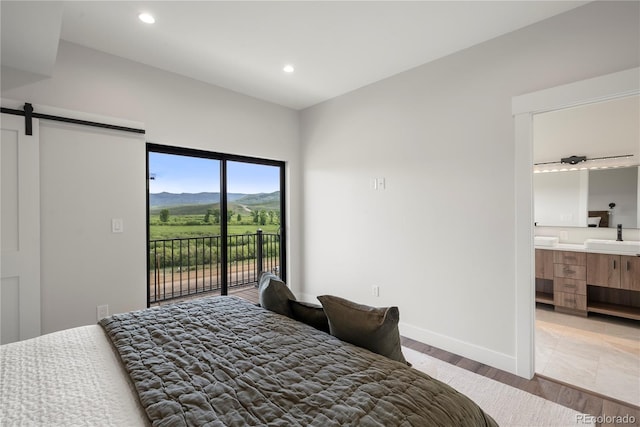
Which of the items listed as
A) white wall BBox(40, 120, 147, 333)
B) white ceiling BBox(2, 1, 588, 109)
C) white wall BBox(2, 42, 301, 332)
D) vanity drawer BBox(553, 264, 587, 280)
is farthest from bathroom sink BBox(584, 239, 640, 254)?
white wall BBox(40, 120, 147, 333)

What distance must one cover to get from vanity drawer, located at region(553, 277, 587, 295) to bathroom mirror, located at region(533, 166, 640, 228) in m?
0.87

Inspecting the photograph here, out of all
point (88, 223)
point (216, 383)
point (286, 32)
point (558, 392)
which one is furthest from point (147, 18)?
point (558, 392)

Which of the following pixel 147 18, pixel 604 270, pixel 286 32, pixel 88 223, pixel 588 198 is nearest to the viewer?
pixel 147 18

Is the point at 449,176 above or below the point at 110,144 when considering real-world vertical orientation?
below

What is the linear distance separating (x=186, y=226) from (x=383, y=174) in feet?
7.64

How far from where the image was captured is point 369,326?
4.43 ft

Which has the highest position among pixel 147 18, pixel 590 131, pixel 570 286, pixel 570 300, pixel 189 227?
pixel 147 18

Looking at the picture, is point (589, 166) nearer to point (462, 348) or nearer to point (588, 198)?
point (588, 198)

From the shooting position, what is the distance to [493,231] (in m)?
2.51

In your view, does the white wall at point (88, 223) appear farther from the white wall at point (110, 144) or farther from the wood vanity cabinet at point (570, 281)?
the wood vanity cabinet at point (570, 281)

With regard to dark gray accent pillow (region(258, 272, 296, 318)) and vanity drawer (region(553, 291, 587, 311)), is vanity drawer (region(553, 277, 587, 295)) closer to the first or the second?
vanity drawer (region(553, 291, 587, 311))

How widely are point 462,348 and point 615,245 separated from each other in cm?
239

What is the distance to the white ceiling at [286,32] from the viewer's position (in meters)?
2.10

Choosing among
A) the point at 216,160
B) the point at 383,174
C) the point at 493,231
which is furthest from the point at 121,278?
the point at 493,231
